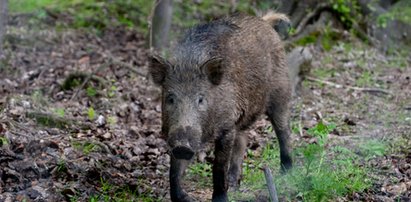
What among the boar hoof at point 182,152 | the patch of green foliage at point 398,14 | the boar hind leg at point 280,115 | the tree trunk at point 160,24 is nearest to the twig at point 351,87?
the tree trunk at point 160,24

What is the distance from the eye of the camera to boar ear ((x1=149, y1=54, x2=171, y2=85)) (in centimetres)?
604

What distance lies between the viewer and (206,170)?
7.36 m

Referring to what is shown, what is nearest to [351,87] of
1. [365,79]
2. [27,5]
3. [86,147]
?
[365,79]

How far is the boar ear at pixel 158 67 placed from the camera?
6.04 metres

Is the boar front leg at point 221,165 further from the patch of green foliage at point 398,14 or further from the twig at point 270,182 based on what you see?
the patch of green foliage at point 398,14

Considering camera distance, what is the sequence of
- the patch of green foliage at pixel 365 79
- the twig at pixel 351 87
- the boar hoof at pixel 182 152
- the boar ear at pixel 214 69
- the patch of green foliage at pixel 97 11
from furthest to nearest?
1. the patch of green foliage at pixel 97 11
2. the patch of green foliage at pixel 365 79
3. the twig at pixel 351 87
4. the boar ear at pixel 214 69
5. the boar hoof at pixel 182 152

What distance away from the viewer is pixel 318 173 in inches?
237

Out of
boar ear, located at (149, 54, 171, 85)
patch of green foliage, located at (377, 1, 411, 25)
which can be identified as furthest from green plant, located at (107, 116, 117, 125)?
patch of green foliage, located at (377, 1, 411, 25)

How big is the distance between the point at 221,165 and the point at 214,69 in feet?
2.74

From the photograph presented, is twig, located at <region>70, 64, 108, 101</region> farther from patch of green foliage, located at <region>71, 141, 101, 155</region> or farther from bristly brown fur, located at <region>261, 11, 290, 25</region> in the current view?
bristly brown fur, located at <region>261, 11, 290, 25</region>

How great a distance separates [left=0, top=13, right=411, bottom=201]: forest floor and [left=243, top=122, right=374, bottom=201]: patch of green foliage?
11 cm

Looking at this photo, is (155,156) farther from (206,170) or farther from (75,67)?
(75,67)

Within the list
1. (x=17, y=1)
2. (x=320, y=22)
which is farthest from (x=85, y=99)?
(x=17, y=1)

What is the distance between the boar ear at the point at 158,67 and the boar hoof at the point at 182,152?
2.89 feet
